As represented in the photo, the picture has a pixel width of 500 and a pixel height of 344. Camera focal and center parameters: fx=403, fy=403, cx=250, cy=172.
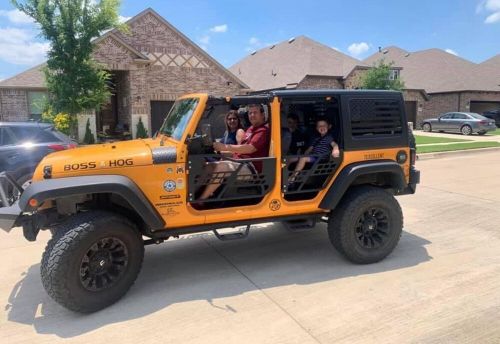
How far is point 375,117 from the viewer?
4.61 metres

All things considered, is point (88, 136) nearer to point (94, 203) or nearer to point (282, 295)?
point (94, 203)

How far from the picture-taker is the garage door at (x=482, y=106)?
35838mm

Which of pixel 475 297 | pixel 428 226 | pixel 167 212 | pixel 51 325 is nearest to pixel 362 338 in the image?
pixel 475 297

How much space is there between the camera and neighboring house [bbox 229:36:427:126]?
96.6 feet

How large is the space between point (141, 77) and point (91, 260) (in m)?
18.1

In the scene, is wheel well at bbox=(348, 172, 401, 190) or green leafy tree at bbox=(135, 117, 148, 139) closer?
wheel well at bbox=(348, 172, 401, 190)

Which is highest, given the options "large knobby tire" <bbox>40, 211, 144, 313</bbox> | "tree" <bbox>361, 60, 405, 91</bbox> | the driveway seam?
"tree" <bbox>361, 60, 405, 91</bbox>

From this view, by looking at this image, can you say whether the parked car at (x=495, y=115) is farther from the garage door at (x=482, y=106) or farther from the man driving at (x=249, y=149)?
the man driving at (x=249, y=149)

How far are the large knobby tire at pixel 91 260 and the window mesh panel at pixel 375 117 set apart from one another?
2.63 m

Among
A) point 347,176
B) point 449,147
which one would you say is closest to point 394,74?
point 449,147

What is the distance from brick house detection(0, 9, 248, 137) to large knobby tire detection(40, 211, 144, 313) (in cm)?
1649

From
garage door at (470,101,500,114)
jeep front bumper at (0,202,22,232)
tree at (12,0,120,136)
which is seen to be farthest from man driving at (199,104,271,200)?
garage door at (470,101,500,114)

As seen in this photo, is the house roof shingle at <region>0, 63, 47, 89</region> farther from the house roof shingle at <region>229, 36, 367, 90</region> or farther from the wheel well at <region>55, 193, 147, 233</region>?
the wheel well at <region>55, 193, 147, 233</region>

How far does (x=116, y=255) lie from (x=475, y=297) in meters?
3.34
